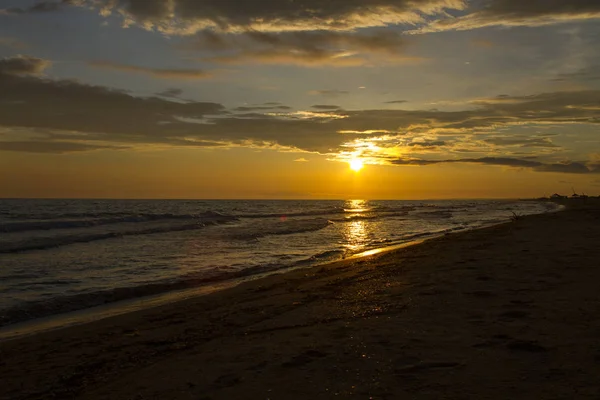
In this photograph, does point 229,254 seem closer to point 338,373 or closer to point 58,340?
point 58,340

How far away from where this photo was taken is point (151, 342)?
7852 mm

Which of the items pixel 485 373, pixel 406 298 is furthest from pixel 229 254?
pixel 485 373

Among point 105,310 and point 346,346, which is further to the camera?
point 105,310

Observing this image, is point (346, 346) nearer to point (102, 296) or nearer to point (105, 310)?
point (105, 310)

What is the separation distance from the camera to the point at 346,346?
663 cm

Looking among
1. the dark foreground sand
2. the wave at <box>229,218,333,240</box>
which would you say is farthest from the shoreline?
the wave at <box>229,218,333,240</box>

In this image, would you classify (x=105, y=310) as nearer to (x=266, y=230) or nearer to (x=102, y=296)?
(x=102, y=296)

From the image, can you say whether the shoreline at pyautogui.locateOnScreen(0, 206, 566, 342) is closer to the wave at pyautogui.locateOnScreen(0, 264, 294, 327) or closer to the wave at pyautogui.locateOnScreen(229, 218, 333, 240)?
the wave at pyautogui.locateOnScreen(0, 264, 294, 327)

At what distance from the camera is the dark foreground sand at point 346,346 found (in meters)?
5.21

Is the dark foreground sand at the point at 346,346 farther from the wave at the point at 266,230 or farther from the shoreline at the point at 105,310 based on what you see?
the wave at the point at 266,230

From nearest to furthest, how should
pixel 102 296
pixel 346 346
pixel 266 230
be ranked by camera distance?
pixel 346 346 < pixel 102 296 < pixel 266 230

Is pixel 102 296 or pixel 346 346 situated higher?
pixel 346 346

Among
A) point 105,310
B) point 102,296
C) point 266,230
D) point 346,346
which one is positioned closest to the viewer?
point 346,346

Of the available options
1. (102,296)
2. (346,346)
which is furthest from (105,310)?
(346,346)
